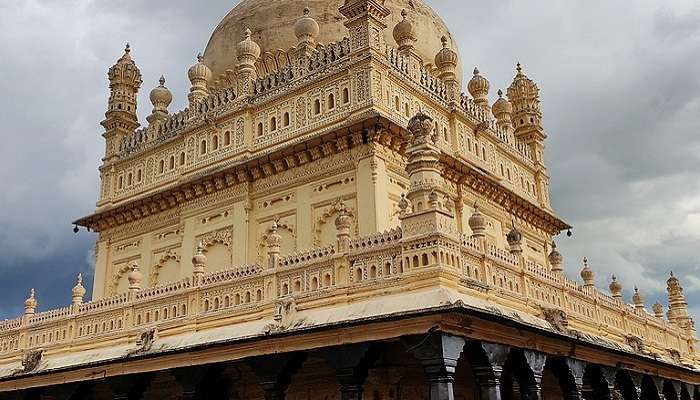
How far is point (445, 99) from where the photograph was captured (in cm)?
1728

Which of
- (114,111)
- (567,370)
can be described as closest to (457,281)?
(567,370)

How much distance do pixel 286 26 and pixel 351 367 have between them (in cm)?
1245

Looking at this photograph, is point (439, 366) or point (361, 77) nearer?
point (439, 366)

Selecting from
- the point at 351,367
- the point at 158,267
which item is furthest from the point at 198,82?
the point at 351,367

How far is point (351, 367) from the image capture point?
9562mm

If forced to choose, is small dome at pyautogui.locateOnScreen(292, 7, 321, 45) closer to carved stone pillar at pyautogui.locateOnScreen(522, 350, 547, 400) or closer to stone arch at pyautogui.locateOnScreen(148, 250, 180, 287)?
stone arch at pyautogui.locateOnScreen(148, 250, 180, 287)

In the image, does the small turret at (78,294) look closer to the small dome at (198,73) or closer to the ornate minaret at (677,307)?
the small dome at (198,73)

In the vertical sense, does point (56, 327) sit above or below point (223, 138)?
below

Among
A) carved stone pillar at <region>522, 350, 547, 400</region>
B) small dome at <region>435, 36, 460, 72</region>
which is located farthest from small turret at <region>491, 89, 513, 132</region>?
carved stone pillar at <region>522, 350, 547, 400</region>

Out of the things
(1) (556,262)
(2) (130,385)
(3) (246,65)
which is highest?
(3) (246,65)

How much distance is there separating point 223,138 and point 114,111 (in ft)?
15.9

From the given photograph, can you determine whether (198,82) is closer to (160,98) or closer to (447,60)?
(160,98)

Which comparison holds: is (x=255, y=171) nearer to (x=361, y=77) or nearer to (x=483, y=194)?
(x=361, y=77)

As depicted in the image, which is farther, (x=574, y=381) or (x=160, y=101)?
(x=160, y=101)
